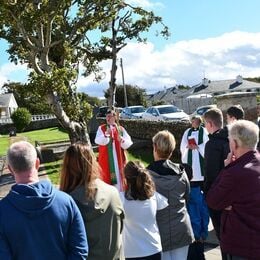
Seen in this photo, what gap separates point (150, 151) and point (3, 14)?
6.72 m

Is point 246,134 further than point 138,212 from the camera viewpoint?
No

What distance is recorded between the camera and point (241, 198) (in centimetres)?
382

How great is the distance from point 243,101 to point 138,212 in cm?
868

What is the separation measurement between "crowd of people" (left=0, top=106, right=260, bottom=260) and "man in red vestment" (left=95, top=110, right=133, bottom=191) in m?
3.36

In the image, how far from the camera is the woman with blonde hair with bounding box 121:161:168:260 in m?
4.31

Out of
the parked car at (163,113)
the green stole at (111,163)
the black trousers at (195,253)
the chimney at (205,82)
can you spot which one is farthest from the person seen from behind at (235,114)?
the chimney at (205,82)

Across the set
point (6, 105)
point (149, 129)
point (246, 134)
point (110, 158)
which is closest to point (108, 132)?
point (110, 158)

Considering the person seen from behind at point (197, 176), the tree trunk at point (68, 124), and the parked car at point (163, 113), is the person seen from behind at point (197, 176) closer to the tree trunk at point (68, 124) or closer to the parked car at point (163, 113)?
the tree trunk at point (68, 124)

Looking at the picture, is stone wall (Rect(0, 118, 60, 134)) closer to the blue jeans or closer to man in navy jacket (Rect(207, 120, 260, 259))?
the blue jeans

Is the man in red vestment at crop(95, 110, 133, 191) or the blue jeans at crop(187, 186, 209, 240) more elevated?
the man in red vestment at crop(95, 110, 133, 191)

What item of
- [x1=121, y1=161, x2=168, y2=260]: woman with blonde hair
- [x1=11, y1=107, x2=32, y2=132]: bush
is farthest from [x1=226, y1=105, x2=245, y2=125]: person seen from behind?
[x1=11, y1=107, x2=32, y2=132]: bush

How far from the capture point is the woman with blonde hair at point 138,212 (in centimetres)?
431

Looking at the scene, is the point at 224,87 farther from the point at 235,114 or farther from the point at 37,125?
the point at 235,114

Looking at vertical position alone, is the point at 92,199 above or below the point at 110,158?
above
